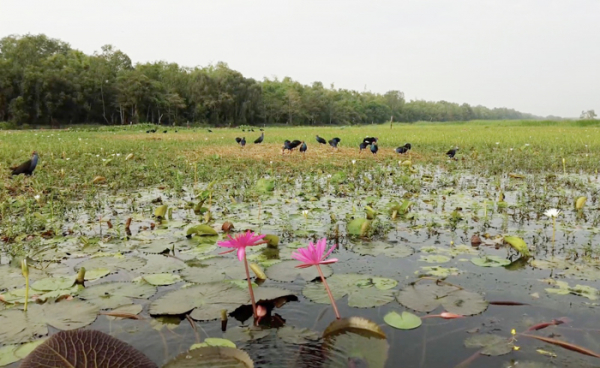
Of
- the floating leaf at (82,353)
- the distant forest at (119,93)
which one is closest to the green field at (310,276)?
the floating leaf at (82,353)

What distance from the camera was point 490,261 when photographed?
3.16 metres

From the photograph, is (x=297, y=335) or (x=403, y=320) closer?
(x=297, y=335)

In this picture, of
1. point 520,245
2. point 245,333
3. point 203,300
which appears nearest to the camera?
point 245,333

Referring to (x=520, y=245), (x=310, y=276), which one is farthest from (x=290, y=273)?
(x=520, y=245)

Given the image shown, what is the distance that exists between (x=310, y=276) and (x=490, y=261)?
147cm

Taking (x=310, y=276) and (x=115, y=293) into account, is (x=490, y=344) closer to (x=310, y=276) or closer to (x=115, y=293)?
(x=310, y=276)

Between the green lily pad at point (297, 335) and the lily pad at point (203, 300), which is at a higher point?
the lily pad at point (203, 300)

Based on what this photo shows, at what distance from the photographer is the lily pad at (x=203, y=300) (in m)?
2.29

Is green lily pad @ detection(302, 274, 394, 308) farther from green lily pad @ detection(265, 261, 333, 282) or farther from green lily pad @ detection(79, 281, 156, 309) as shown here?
green lily pad @ detection(79, 281, 156, 309)

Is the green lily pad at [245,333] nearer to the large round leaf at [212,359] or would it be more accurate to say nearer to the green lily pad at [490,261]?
the large round leaf at [212,359]

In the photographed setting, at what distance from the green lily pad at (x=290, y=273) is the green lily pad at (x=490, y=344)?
1.09 m

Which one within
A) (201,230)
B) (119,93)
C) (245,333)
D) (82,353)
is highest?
(119,93)

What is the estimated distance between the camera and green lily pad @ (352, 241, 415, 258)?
11.1 feet

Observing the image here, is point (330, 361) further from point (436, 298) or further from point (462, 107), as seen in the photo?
point (462, 107)
